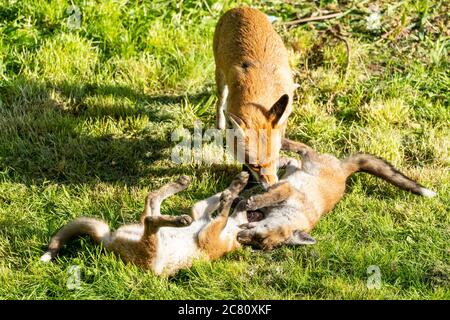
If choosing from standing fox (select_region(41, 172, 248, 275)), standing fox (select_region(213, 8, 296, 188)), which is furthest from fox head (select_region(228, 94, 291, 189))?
standing fox (select_region(41, 172, 248, 275))

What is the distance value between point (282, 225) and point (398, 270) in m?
1.00

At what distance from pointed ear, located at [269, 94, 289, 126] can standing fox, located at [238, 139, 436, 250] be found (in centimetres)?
54

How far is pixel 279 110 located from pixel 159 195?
124 cm

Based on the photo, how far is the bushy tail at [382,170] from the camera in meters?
6.69

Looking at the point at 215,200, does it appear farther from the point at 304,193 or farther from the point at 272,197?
the point at 304,193

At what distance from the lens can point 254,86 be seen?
21.9 feet

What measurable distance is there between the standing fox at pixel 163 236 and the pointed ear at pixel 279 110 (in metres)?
0.73

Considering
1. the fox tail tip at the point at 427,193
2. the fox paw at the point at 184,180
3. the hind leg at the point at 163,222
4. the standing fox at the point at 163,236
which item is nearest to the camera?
the hind leg at the point at 163,222

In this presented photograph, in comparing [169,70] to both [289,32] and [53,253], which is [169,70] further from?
[53,253]

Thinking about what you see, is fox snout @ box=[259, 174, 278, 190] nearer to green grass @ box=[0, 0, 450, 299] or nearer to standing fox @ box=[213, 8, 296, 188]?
standing fox @ box=[213, 8, 296, 188]

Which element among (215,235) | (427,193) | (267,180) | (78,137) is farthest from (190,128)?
(427,193)

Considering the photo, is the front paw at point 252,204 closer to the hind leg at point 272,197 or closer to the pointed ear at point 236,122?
the hind leg at point 272,197

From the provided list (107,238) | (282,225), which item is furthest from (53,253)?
(282,225)

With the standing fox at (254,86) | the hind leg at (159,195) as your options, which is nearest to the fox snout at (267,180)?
the standing fox at (254,86)
